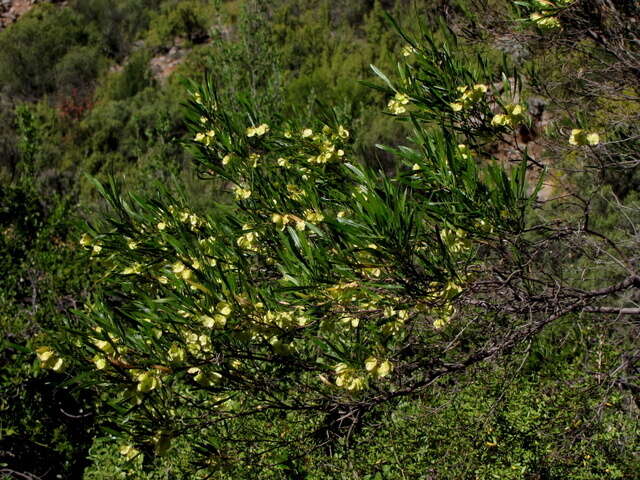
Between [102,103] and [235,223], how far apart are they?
18020mm

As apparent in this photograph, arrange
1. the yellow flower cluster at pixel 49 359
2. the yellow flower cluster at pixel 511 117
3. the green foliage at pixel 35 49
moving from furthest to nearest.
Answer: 1. the green foliage at pixel 35 49
2. the yellow flower cluster at pixel 511 117
3. the yellow flower cluster at pixel 49 359

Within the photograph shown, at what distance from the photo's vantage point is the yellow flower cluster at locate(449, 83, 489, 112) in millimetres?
2057

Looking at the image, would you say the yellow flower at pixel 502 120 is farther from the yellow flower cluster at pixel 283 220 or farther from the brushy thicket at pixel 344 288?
the yellow flower cluster at pixel 283 220

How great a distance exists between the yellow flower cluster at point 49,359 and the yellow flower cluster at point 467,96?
169 centimetres

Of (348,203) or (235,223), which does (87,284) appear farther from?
(348,203)

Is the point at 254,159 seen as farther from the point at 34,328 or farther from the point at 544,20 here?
the point at 34,328

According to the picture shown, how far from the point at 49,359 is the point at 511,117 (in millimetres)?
1851

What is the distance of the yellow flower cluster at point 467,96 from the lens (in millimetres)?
2057

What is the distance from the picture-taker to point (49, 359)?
1.50m

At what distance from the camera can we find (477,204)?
174 cm

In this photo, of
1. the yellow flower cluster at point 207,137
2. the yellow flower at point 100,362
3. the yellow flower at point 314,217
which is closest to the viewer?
the yellow flower at point 100,362

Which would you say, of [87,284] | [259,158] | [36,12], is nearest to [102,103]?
[36,12]

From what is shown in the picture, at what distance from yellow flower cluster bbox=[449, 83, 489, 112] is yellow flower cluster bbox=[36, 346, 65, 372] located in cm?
169

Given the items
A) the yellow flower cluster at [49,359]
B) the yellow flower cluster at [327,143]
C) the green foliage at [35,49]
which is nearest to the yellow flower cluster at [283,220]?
the yellow flower cluster at [327,143]
